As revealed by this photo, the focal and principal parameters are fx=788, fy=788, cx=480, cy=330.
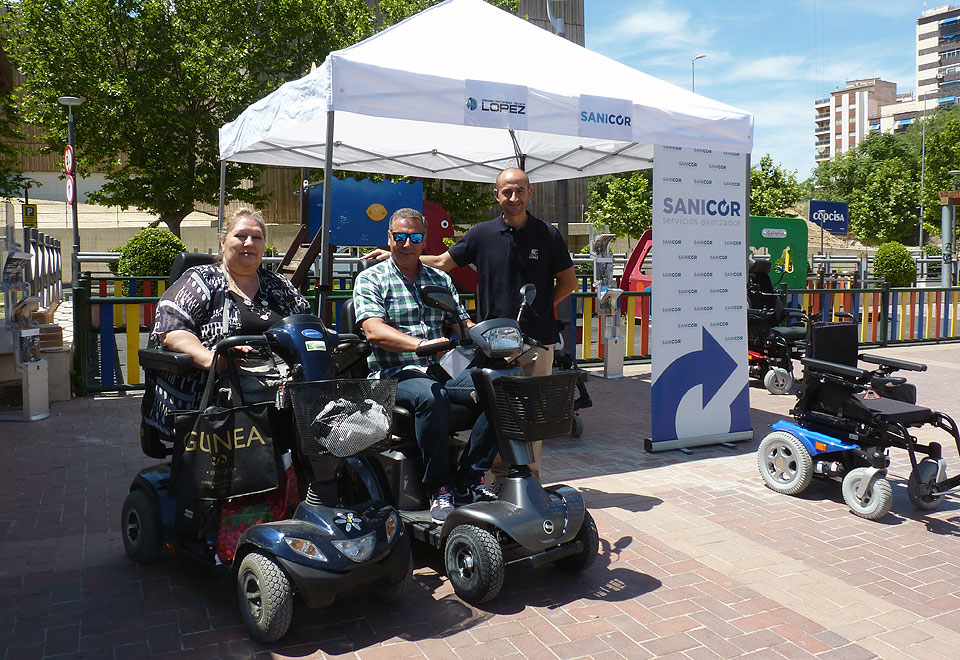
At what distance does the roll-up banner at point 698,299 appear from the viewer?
5902 millimetres

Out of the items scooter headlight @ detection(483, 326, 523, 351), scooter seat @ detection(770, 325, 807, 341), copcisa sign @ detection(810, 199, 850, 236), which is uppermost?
copcisa sign @ detection(810, 199, 850, 236)

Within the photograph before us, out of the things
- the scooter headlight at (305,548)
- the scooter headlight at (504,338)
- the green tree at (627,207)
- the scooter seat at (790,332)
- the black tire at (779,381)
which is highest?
the green tree at (627,207)

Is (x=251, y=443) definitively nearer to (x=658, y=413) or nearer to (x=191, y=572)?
(x=191, y=572)

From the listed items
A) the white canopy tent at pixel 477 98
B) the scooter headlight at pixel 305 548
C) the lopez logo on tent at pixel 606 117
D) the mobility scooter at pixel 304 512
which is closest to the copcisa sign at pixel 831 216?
the white canopy tent at pixel 477 98

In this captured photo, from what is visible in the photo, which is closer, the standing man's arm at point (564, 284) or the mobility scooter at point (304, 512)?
the mobility scooter at point (304, 512)

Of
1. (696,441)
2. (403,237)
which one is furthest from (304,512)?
(696,441)

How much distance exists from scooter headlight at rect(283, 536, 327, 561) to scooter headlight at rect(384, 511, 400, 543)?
284 mm

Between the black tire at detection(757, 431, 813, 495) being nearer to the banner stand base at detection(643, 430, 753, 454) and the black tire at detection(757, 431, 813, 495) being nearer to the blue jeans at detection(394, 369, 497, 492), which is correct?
the banner stand base at detection(643, 430, 753, 454)

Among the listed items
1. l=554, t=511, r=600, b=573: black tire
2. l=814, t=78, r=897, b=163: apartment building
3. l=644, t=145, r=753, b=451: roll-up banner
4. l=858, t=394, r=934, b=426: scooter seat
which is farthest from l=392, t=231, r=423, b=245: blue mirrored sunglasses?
l=814, t=78, r=897, b=163: apartment building

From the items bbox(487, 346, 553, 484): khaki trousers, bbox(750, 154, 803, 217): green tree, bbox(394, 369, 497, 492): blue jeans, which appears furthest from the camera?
bbox(750, 154, 803, 217): green tree

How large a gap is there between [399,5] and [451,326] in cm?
2151

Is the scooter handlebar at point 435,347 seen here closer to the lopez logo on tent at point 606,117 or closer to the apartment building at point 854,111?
the lopez logo on tent at point 606,117

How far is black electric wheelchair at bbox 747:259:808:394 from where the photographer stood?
8836mm

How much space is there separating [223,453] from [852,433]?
361cm
